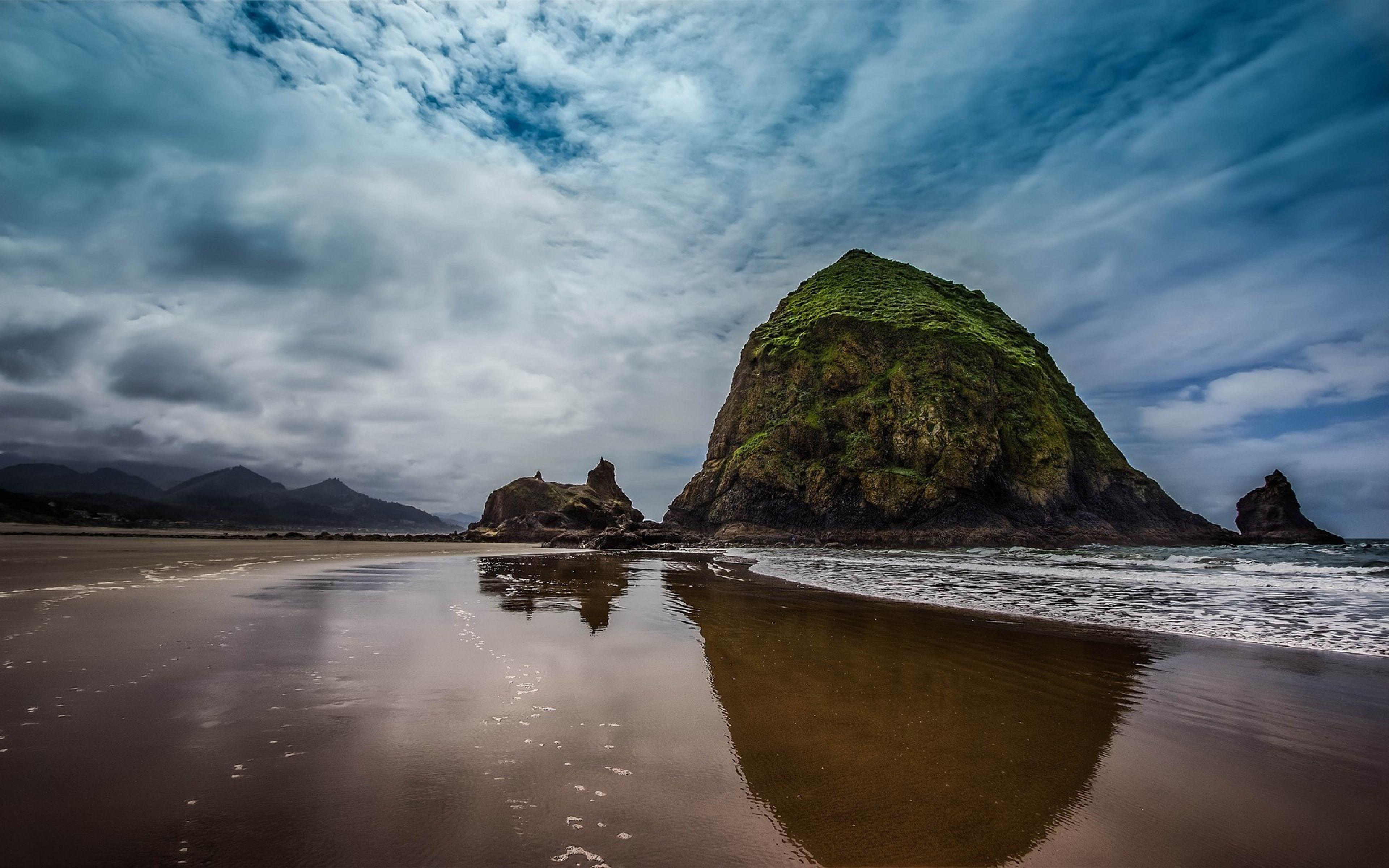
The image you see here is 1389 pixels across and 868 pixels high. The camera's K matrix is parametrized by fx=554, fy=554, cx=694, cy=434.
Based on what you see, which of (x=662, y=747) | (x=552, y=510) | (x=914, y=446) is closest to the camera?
(x=662, y=747)

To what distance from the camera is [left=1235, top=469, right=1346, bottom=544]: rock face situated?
5216cm

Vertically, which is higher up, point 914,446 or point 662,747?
point 914,446

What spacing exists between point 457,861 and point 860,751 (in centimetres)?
243

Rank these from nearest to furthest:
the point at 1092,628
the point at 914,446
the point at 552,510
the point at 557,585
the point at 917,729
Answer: the point at 917,729 < the point at 1092,628 < the point at 557,585 < the point at 914,446 < the point at 552,510

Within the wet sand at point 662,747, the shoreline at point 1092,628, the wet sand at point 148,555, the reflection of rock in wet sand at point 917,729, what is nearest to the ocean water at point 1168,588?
the shoreline at point 1092,628

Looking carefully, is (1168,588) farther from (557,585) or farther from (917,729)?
(557,585)

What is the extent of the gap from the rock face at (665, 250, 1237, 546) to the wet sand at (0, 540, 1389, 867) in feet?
129

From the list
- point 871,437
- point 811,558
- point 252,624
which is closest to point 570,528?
point 871,437

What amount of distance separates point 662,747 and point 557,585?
10.3 metres

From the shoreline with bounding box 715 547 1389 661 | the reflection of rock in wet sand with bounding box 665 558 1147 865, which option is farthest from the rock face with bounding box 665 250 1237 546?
the reflection of rock in wet sand with bounding box 665 558 1147 865

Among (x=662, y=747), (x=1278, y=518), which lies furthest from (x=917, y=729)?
(x=1278, y=518)

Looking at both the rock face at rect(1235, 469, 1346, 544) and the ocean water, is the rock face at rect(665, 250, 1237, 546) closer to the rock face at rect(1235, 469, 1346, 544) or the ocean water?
the rock face at rect(1235, 469, 1346, 544)

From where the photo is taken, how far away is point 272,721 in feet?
11.7

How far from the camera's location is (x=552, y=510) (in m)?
67.2
